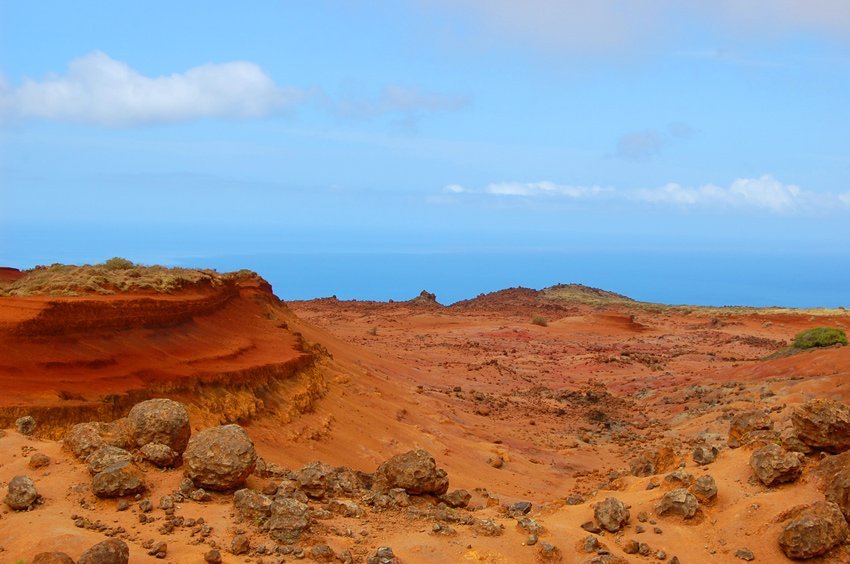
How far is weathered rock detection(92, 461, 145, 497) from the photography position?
6.74 meters

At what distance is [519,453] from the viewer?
15.6 meters

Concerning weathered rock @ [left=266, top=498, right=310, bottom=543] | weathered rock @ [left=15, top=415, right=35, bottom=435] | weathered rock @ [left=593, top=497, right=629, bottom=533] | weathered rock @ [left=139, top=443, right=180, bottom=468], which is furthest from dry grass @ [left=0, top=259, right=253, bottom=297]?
weathered rock @ [left=593, top=497, right=629, bottom=533]

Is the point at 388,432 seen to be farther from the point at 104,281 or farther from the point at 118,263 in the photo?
the point at 118,263

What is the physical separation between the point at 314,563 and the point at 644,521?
364 centimetres

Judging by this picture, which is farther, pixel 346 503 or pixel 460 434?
pixel 460 434

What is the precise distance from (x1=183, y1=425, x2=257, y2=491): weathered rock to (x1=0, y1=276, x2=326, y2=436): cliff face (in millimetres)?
2834

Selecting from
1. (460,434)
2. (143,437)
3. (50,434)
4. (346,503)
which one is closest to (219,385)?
(50,434)

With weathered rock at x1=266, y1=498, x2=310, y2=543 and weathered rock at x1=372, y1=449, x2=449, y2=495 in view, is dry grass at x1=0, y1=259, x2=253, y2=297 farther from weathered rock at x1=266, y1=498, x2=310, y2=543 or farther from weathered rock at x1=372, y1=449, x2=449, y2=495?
weathered rock at x1=266, y1=498, x2=310, y2=543

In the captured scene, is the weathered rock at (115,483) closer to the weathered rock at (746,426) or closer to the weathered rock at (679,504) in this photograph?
the weathered rock at (679,504)

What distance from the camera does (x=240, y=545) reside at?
6.21 meters

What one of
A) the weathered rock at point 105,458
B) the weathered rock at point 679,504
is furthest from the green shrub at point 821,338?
the weathered rock at point 105,458

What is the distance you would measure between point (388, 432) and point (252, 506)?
758 centimetres

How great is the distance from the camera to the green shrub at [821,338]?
24141 millimetres

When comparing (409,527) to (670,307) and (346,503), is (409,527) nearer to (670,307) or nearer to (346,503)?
(346,503)
